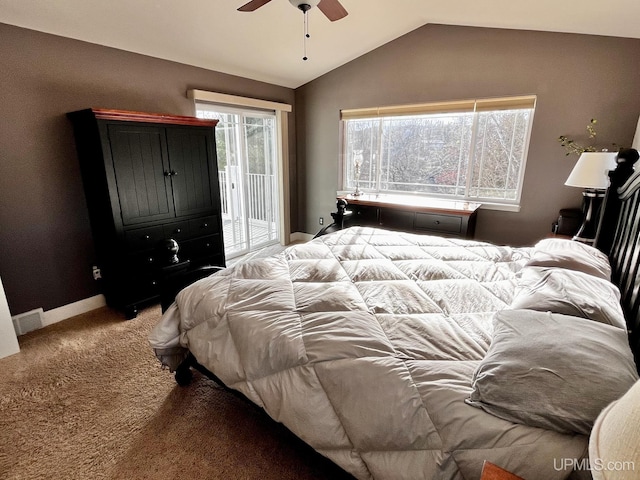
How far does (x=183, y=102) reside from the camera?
3.38 meters

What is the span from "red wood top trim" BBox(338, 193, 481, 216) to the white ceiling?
5.74 ft

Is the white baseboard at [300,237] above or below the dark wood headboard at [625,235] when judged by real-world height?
below

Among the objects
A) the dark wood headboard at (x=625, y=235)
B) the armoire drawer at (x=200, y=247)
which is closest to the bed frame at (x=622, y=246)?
the dark wood headboard at (x=625, y=235)

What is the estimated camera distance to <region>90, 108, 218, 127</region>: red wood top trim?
2.42 m

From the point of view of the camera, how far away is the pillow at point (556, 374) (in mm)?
811

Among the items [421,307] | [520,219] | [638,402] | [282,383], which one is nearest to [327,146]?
[520,219]

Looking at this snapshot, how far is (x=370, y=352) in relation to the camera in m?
1.18

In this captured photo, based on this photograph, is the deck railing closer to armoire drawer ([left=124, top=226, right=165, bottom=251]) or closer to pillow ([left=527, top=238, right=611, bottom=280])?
armoire drawer ([left=124, top=226, right=165, bottom=251])

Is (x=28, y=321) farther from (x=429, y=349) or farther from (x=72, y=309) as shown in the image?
(x=429, y=349)

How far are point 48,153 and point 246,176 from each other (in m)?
2.08

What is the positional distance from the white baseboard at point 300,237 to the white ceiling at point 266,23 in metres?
2.41

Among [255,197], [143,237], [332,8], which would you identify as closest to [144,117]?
[143,237]

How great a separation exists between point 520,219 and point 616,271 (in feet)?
6.45

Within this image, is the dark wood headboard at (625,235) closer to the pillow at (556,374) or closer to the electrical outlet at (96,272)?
the pillow at (556,374)
